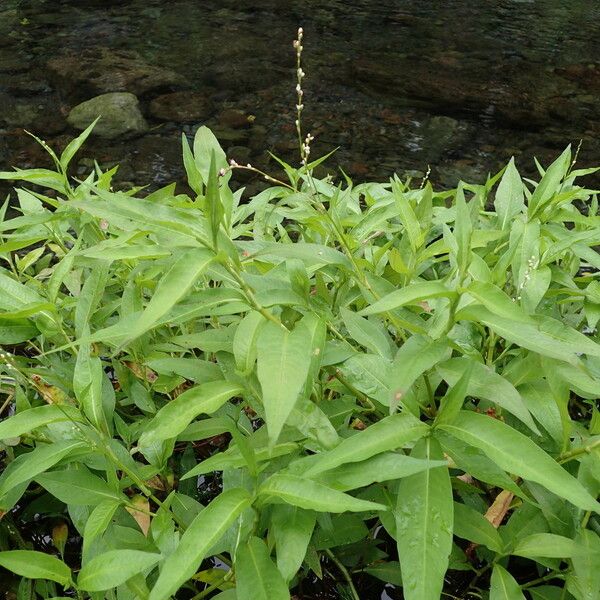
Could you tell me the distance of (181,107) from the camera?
23.7 ft

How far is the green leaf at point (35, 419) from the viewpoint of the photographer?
144 cm

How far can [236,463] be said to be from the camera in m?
1.38

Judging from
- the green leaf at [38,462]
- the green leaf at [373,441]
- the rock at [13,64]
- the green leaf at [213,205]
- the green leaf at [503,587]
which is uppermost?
the green leaf at [213,205]

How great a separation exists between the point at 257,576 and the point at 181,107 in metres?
6.54

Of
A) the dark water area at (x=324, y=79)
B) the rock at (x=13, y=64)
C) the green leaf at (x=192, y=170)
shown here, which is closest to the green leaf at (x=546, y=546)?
the green leaf at (x=192, y=170)

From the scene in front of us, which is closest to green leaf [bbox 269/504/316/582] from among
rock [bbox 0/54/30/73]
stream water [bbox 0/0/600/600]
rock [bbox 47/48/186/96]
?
stream water [bbox 0/0/600/600]

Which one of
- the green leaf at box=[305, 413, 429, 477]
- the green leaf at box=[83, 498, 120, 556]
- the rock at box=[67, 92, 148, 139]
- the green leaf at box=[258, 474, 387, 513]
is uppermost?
the green leaf at box=[305, 413, 429, 477]

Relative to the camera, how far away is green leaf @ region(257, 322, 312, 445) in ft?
3.66

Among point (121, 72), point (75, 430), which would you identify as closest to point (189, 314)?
point (75, 430)

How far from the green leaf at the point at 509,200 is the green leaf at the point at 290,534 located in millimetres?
1096

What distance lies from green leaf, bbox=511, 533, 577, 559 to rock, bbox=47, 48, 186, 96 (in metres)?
6.90

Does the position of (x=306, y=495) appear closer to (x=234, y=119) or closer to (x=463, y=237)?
(x=463, y=237)

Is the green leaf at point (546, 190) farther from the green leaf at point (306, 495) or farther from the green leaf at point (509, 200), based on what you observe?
the green leaf at point (306, 495)

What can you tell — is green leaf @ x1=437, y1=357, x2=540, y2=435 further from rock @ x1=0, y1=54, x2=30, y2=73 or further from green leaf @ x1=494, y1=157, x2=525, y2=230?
rock @ x1=0, y1=54, x2=30, y2=73
